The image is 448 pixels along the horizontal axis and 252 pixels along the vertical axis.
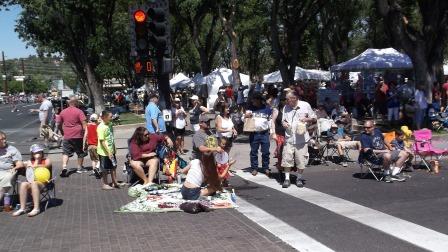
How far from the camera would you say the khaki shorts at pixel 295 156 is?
9898mm

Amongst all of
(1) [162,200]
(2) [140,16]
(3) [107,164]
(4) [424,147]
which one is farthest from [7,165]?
(4) [424,147]

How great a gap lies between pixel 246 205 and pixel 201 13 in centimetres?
2494

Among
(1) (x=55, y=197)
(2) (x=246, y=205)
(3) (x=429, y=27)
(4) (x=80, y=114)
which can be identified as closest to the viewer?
(2) (x=246, y=205)

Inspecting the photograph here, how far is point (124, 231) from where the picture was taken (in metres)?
7.17

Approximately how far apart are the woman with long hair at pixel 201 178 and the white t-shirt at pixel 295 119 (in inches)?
60.8

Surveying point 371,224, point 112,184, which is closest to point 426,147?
point 371,224

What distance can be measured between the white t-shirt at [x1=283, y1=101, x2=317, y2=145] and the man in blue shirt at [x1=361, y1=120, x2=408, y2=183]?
129 centimetres

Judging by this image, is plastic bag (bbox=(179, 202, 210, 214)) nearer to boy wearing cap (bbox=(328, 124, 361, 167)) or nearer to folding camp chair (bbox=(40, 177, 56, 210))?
folding camp chair (bbox=(40, 177, 56, 210))

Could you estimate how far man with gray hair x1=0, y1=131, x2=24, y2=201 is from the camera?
8711 millimetres

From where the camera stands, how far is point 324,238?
655 cm

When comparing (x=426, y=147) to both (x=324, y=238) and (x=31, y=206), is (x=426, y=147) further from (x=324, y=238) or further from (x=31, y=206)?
(x=31, y=206)

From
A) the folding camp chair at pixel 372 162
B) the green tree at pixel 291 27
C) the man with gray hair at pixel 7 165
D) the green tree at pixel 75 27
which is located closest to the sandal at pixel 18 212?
the man with gray hair at pixel 7 165

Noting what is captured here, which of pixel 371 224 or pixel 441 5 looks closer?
pixel 371 224

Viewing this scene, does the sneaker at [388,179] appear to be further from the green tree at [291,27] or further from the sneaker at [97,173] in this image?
the green tree at [291,27]
